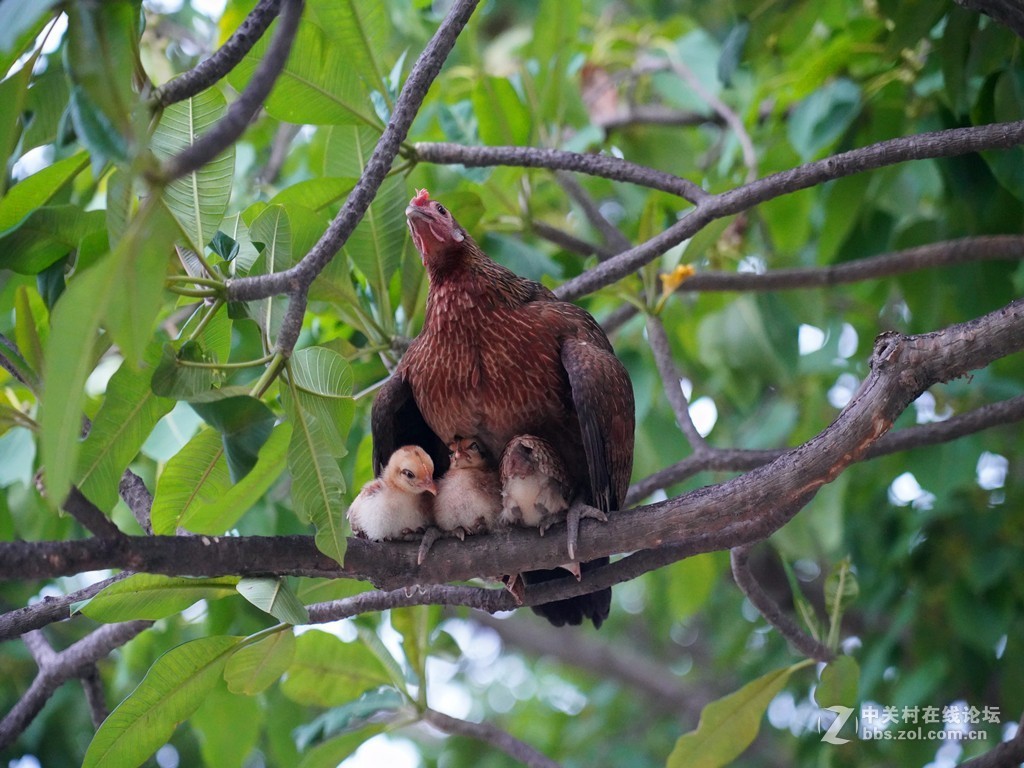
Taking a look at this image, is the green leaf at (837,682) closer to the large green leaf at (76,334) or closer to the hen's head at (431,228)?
the hen's head at (431,228)

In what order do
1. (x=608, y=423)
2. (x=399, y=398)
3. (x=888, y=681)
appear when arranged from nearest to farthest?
(x=608, y=423)
(x=399, y=398)
(x=888, y=681)

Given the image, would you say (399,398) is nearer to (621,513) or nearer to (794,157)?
(621,513)

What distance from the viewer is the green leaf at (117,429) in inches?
82.7

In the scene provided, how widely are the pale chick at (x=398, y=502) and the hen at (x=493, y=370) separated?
169 mm

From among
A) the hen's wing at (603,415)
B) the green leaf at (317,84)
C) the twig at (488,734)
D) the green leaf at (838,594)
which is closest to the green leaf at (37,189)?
the green leaf at (317,84)

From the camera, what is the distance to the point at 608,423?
2.58m

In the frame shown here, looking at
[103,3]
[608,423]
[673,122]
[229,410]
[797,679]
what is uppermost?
[103,3]

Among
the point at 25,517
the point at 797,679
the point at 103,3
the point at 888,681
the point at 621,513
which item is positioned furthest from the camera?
the point at 797,679

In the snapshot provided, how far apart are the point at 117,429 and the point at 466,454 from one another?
1011mm

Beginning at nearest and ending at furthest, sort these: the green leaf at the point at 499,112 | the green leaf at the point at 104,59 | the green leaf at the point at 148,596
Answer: the green leaf at the point at 104,59
the green leaf at the point at 148,596
the green leaf at the point at 499,112

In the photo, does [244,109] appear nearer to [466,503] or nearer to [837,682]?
[466,503]

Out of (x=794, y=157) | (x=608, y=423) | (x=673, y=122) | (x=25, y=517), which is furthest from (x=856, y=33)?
(x=25, y=517)

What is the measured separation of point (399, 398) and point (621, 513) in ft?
2.71

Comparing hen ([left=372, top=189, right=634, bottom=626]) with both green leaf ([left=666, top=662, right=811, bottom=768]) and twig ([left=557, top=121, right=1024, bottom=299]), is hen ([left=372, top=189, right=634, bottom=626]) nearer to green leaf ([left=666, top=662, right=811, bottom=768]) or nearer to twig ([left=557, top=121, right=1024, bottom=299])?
twig ([left=557, top=121, right=1024, bottom=299])
